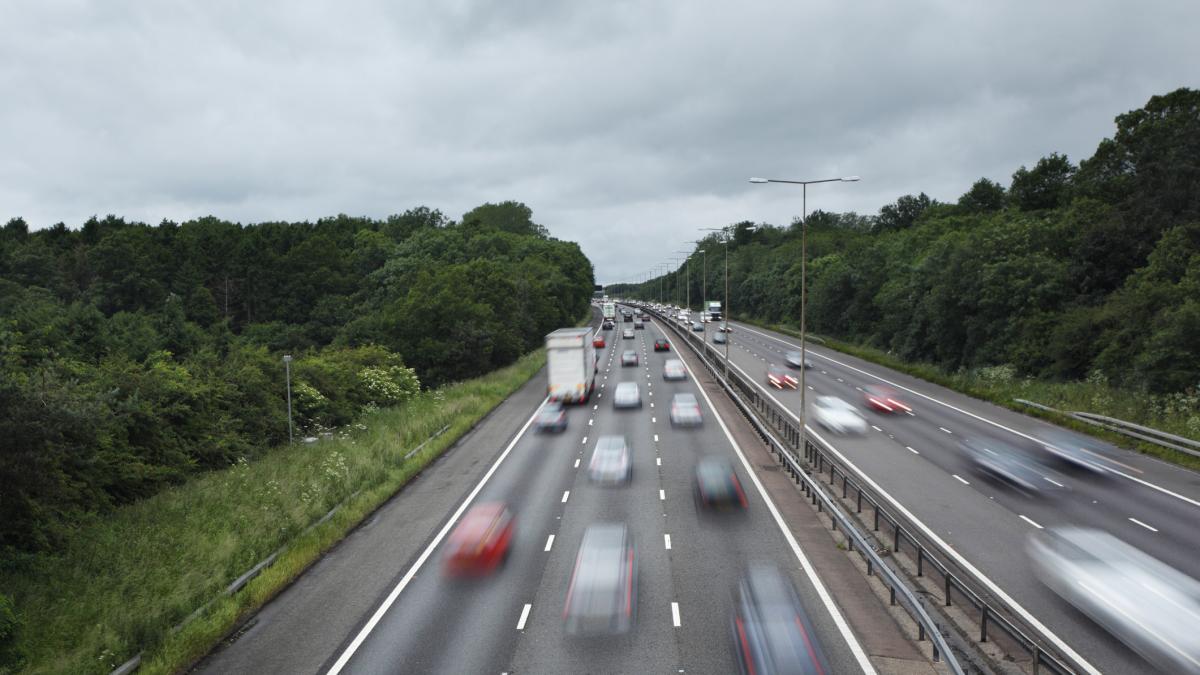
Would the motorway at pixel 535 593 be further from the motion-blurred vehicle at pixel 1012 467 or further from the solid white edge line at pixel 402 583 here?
the motion-blurred vehicle at pixel 1012 467

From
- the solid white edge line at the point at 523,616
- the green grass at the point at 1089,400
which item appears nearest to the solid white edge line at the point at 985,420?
the green grass at the point at 1089,400

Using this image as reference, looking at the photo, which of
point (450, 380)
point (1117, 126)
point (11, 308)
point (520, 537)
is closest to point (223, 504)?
point (520, 537)

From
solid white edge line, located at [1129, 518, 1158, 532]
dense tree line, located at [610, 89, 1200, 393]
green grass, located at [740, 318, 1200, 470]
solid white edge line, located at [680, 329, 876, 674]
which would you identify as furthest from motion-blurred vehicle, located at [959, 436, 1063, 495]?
dense tree line, located at [610, 89, 1200, 393]

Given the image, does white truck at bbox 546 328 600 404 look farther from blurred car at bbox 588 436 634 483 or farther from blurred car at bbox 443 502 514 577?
blurred car at bbox 443 502 514 577

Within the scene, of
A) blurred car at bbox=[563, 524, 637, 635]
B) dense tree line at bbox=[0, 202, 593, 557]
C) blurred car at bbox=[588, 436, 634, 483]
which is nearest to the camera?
blurred car at bbox=[563, 524, 637, 635]

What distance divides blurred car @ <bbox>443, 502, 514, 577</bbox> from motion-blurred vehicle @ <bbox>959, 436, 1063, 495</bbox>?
1818cm

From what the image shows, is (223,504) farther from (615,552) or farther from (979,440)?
(979,440)

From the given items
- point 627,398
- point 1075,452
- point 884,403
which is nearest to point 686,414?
point 627,398

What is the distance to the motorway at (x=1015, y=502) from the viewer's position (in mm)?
16781

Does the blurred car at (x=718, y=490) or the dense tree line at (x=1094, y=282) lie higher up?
the dense tree line at (x=1094, y=282)

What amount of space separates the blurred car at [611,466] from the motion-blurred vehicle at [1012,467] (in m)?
13.8

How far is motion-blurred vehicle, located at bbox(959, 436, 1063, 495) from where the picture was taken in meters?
27.0

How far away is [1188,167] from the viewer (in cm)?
5162

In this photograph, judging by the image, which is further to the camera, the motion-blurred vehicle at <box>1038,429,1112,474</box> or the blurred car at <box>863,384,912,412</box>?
the blurred car at <box>863,384,912,412</box>
